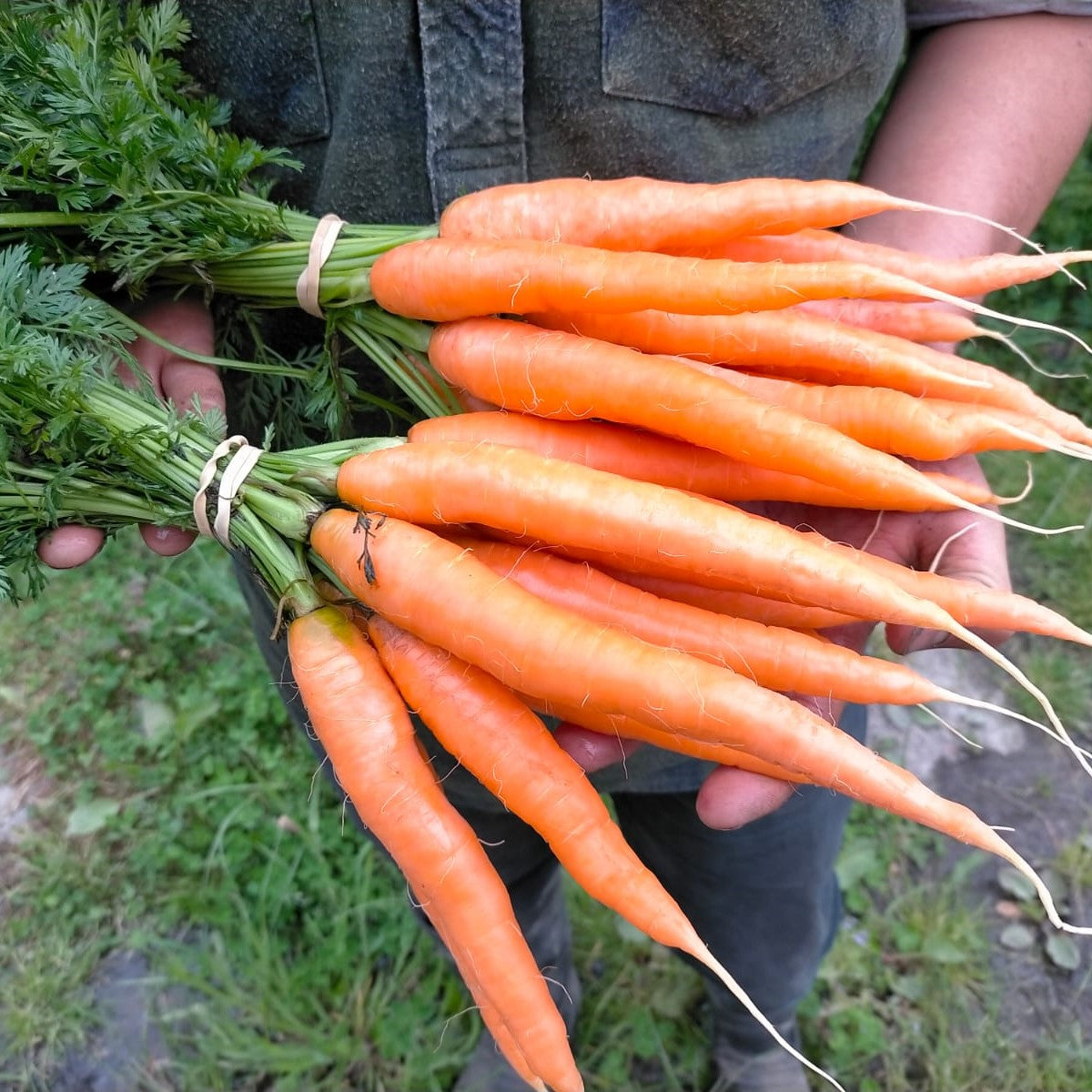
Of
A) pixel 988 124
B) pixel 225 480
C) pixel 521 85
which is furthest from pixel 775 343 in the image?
pixel 225 480

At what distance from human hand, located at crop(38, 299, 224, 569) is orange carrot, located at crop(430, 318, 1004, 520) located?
1.44 feet

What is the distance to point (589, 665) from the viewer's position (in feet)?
3.68

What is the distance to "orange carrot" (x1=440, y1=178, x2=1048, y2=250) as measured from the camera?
123 cm

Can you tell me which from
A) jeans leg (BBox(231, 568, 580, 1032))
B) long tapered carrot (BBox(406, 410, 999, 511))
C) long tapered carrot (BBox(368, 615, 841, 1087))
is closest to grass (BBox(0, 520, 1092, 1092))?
jeans leg (BBox(231, 568, 580, 1032))

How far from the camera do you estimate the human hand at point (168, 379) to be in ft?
3.94

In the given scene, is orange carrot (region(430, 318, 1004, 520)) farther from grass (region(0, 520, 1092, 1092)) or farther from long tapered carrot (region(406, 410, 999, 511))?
grass (region(0, 520, 1092, 1092))

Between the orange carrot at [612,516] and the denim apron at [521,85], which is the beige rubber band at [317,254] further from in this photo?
the orange carrot at [612,516]

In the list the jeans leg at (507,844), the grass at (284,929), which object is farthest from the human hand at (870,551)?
the grass at (284,929)

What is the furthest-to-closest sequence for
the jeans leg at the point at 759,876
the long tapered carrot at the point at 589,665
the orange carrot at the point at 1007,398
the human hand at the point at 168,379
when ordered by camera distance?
the jeans leg at the point at 759,876, the orange carrot at the point at 1007,398, the human hand at the point at 168,379, the long tapered carrot at the point at 589,665

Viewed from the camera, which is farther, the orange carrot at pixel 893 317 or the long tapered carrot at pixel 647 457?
the orange carrot at pixel 893 317

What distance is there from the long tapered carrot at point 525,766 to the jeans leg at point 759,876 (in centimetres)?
48

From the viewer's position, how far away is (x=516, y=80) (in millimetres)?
1188

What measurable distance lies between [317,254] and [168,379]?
31 centimetres

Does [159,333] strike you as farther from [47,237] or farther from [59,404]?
[59,404]
